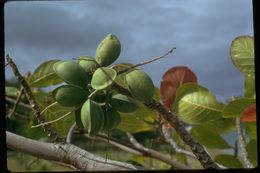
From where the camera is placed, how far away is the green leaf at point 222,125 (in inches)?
27.8

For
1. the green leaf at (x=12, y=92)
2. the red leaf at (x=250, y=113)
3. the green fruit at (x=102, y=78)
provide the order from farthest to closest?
1. the green leaf at (x=12, y=92)
2. the red leaf at (x=250, y=113)
3. the green fruit at (x=102, y=78)

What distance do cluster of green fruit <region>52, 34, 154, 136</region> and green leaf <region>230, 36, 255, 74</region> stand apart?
0.69 ft

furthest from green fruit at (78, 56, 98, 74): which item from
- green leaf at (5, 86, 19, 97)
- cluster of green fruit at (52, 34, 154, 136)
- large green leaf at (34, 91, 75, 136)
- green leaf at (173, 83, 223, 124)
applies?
green leaf at (5, 86, 19, 97)

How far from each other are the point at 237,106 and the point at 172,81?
0.39 feet

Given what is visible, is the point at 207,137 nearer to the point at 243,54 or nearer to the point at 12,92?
the point at 243,54

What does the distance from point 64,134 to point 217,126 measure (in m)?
0.23

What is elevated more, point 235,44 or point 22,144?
point 235,44

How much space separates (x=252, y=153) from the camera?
65cm

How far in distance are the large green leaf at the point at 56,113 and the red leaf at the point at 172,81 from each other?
0.13 meters

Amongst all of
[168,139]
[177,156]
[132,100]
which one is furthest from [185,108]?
[177,156]

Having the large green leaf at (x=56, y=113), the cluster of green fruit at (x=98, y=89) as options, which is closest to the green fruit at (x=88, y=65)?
the cluster of green fruit at (x=98, y=89)

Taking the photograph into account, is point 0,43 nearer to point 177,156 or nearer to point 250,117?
point 250,117

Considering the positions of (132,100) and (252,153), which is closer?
(132,100)

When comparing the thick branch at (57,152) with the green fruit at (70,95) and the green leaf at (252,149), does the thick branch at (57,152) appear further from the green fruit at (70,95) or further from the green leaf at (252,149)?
the green leaf at (252,149)
